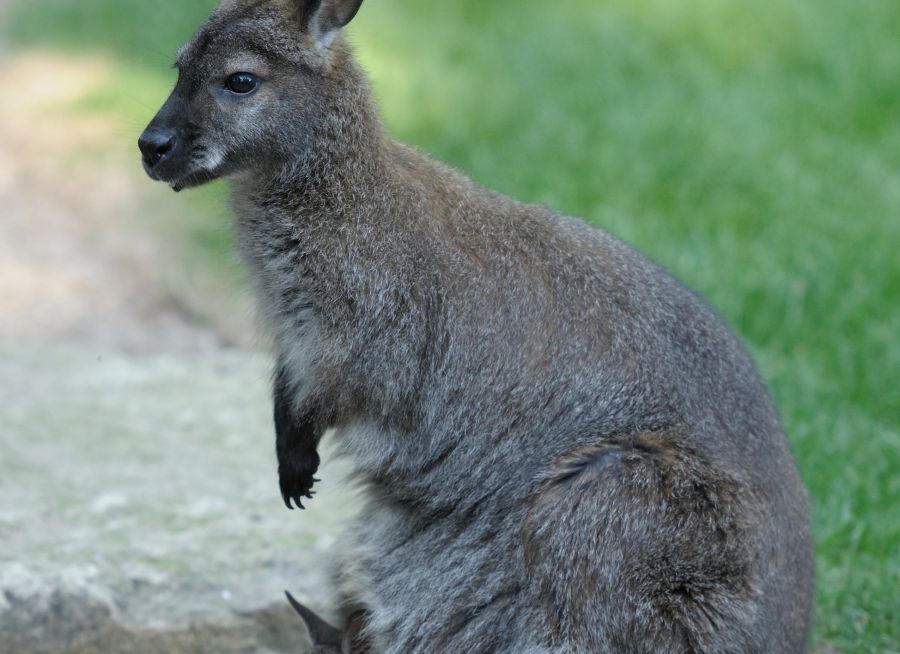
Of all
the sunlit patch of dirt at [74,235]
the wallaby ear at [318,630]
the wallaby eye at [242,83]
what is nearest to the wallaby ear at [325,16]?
the wallaby eye at [242,83]

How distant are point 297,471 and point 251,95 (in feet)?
3.69

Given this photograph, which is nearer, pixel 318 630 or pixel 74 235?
pixel 318 630

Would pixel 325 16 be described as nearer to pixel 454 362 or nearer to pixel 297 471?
pixel 454 362

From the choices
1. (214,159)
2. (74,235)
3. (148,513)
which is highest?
(214,159)

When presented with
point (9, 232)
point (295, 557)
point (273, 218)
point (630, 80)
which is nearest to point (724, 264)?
point (630, 80)

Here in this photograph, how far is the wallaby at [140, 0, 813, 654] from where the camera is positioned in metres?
3.50

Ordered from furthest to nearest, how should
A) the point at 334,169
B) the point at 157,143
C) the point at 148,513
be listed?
1. the point at 148,513
2. the point at 334,169
3. the point at 157,143

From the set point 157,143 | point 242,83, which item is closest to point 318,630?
point 157,143

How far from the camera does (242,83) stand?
12.2ft

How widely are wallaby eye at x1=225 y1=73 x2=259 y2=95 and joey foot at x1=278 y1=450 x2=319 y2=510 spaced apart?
1073mm

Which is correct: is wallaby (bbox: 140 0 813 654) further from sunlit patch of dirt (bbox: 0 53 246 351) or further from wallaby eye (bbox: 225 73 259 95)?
sunlit patch of dirt (bbox: 0 53 246 351)

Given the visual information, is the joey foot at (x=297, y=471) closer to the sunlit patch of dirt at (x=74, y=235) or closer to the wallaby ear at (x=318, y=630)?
the wallaby ear at (x=318, y=630)

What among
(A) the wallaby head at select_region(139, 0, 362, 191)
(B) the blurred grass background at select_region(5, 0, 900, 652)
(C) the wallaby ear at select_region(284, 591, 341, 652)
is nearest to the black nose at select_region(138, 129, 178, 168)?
(A) the wallaby head at select_region(139, 0, 362, 191)

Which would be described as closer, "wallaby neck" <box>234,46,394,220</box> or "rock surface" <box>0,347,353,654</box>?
"wallaby neck" <box>234,46,394,220</box>
